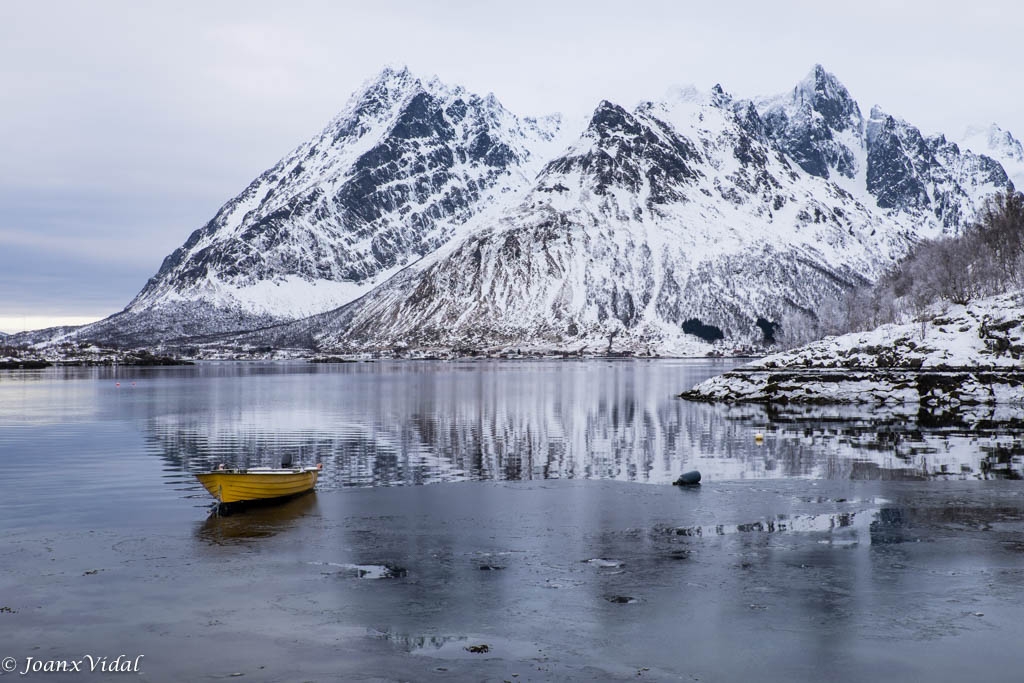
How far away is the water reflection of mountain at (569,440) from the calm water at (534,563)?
52cm

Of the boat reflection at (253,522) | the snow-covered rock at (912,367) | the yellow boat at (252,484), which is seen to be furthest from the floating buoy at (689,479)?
the snow-covered rock at (912,367)

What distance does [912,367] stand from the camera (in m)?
94.8

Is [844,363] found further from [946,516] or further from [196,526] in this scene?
[196,526]

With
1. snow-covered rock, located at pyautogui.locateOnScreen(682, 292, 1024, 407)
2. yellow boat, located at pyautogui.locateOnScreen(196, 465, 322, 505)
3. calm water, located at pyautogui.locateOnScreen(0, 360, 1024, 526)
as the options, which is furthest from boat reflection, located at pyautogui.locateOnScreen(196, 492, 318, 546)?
snow-covered rock, located at pyautogui.locateOnScreen(682, 292, 1024, 407)

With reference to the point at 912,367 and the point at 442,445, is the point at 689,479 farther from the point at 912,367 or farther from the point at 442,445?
the point at 912,367

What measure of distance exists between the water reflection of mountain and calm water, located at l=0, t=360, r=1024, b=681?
0.52 m

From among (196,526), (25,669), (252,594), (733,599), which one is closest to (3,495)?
(196,526)

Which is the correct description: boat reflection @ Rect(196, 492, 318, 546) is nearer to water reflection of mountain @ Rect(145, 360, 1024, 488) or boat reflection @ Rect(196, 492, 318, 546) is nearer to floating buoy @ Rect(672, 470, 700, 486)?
water reflection of mountain @ Rect(145, 360, 1024, 488)

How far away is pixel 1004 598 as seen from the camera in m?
24.0

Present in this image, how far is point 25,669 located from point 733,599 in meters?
17.0

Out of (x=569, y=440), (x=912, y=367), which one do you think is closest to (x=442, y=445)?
(x=569, y=440)

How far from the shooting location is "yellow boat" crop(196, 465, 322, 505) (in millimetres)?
38469

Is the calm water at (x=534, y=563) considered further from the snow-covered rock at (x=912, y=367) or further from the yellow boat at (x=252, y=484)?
the snow-covered rock at (x=912, y=367)

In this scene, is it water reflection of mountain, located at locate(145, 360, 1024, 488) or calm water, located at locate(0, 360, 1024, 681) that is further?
water reflection of mountain, located at locate(145, 360, 1024, 488)
